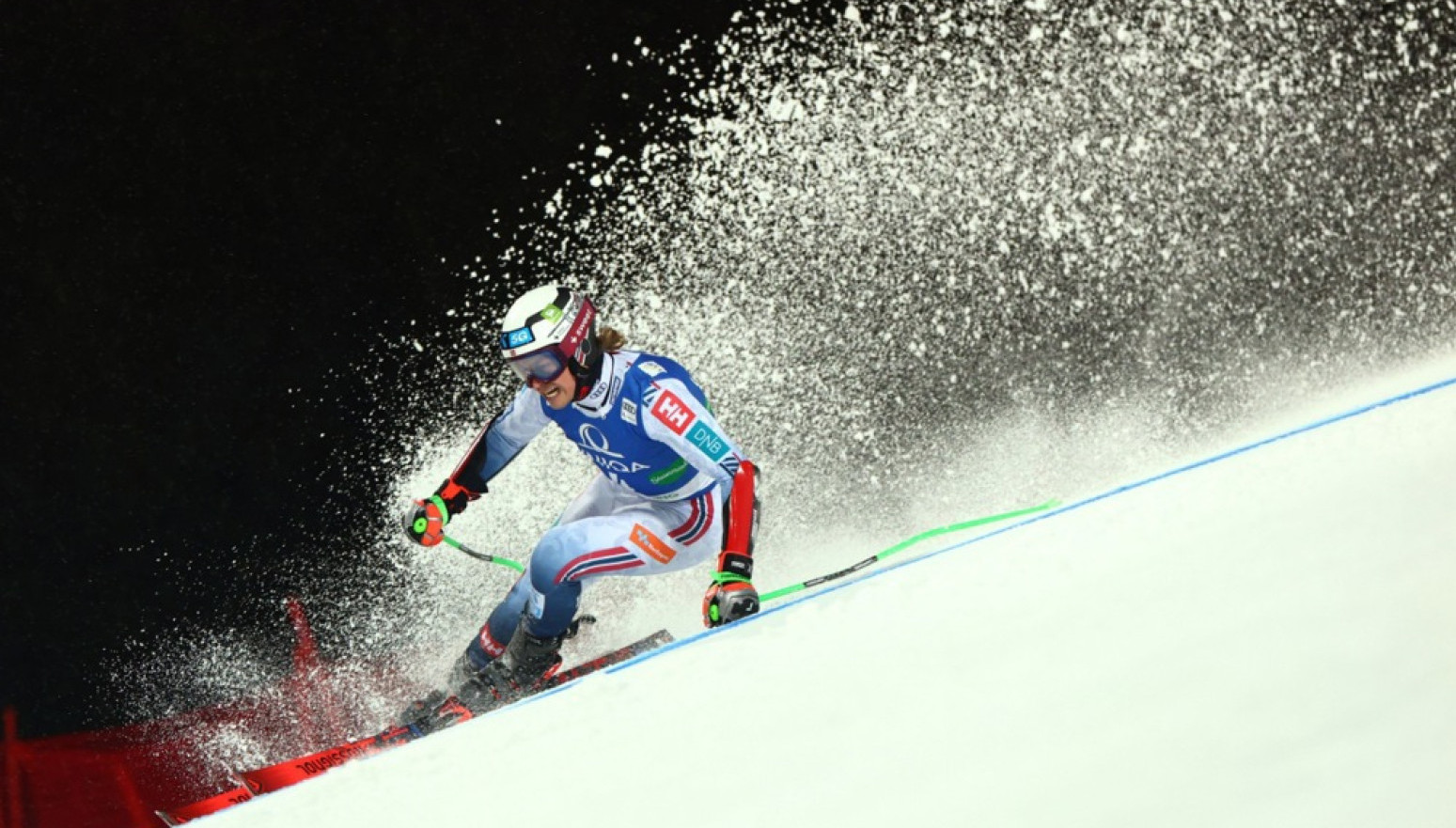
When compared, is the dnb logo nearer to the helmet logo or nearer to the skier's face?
the skier's face

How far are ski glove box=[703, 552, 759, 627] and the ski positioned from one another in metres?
0.52

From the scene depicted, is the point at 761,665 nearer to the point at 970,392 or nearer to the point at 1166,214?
the point at 970,392

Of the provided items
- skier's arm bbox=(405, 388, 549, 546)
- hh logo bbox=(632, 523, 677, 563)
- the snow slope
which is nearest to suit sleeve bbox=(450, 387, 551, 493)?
skier's arm bbox=(405, 388, 549, 546)

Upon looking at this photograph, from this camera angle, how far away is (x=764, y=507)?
175 inches

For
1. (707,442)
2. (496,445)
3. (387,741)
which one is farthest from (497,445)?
(387,741)

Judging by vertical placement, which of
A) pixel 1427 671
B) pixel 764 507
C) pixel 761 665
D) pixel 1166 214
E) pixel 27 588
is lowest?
pixel 1427 671

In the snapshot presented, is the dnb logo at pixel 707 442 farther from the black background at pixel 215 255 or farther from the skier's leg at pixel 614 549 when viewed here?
the black background at pixel 215 255

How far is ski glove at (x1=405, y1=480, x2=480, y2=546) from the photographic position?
3129 millimetres

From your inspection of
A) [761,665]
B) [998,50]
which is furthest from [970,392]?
[761,665]

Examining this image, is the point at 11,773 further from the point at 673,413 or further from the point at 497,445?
the point at 673,413

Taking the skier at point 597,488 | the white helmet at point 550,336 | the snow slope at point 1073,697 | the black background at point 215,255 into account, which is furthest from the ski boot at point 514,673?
the black background at point 215,255

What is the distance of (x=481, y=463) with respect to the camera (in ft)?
10.5

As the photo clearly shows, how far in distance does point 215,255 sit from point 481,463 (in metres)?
1.86

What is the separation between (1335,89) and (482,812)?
208 inches
